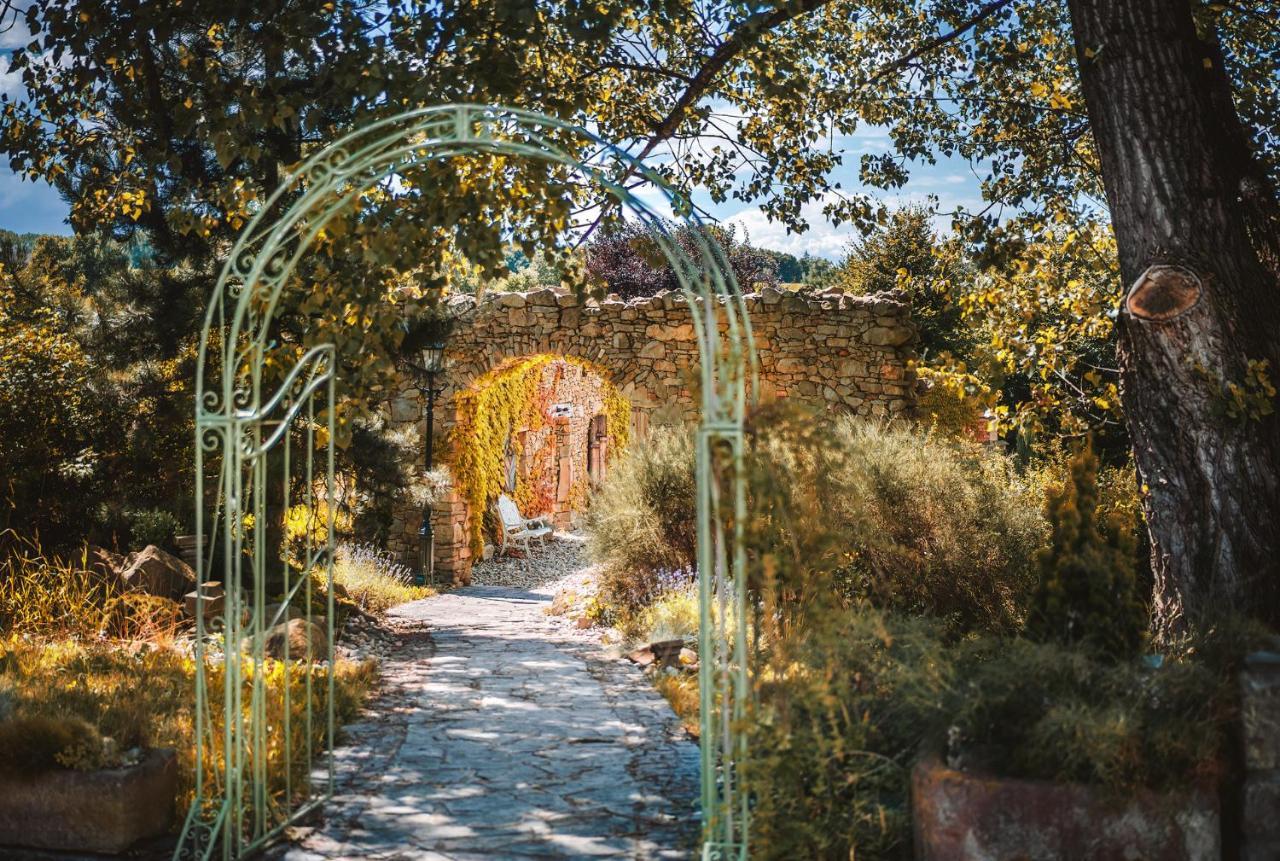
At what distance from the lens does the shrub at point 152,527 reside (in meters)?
7.68

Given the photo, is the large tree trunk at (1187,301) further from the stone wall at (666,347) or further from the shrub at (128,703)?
the stone wall at (666,347)

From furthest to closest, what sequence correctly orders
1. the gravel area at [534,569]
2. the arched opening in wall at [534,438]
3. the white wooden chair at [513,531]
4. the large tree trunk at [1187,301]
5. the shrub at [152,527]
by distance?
the white wooden chair at [513,531]
the gravel area at [534,569]
the arched opening in wall at [534,438]
the shrub at [152,527]
the large tree trunk at [1187,301]

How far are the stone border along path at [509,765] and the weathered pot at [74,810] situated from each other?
1.73 ft

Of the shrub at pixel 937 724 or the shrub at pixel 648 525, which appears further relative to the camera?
the shrub at pixel 648 525

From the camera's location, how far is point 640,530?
8.45 metres

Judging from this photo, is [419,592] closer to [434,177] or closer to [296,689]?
[296,689]

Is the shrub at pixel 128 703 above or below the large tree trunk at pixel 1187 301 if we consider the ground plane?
below

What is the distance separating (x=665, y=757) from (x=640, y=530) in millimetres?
3788

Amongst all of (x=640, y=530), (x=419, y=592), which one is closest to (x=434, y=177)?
(x=640, y=530)

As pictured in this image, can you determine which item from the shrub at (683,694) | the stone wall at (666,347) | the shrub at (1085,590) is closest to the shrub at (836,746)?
the shrub at (1085,590)

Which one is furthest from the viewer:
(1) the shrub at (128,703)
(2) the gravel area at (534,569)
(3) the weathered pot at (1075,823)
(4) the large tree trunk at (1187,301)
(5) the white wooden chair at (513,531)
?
(5) the white wooden chair at (513,531)

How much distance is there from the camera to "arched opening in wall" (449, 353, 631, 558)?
12.9 metres

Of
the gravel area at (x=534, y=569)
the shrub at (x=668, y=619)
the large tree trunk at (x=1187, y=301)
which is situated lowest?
the gravel area at (x=534, y=569)

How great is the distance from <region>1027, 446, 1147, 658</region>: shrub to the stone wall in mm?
7658
